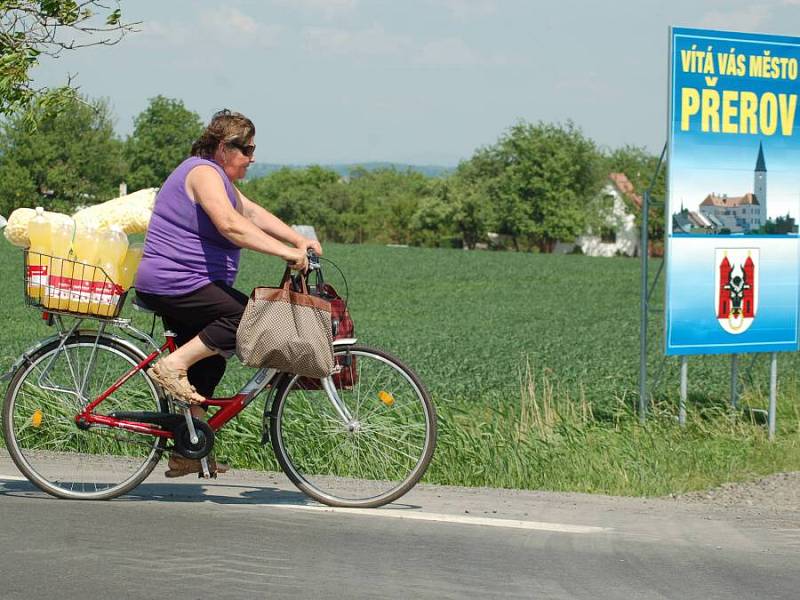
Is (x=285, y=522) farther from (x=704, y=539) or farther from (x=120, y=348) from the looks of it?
(x=704, y=539)


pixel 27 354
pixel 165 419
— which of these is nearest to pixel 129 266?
pixel 27 354

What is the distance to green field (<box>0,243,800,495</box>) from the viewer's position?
800 cm

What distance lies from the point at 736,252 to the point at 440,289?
33.6 metres

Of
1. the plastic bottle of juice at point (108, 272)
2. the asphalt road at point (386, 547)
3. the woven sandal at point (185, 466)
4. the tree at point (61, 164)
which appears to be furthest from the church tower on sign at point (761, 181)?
the tree at point (61, 164)

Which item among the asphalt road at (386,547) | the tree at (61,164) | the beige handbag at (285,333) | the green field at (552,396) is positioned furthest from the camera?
the tree at (61,164)

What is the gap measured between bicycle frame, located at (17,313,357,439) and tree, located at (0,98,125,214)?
99573mm

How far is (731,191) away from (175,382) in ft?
16.7

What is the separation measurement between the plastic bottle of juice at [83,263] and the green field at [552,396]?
226 cm

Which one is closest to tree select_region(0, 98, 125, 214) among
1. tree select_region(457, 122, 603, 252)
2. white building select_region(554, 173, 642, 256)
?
tree select_region(457, 122, 603, 252)

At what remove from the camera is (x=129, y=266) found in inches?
252

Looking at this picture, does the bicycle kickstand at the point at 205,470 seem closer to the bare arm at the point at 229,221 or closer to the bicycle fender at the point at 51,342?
the bicycle fender at the point at 51,342

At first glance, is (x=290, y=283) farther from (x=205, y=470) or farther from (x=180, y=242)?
(x=205, y=470)

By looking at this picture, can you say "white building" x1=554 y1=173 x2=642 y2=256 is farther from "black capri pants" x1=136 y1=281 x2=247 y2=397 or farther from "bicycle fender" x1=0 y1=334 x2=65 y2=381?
"black capri pants" x1=136 y1=281 x2=247 y2=397

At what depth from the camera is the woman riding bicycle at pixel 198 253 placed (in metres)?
6.08
